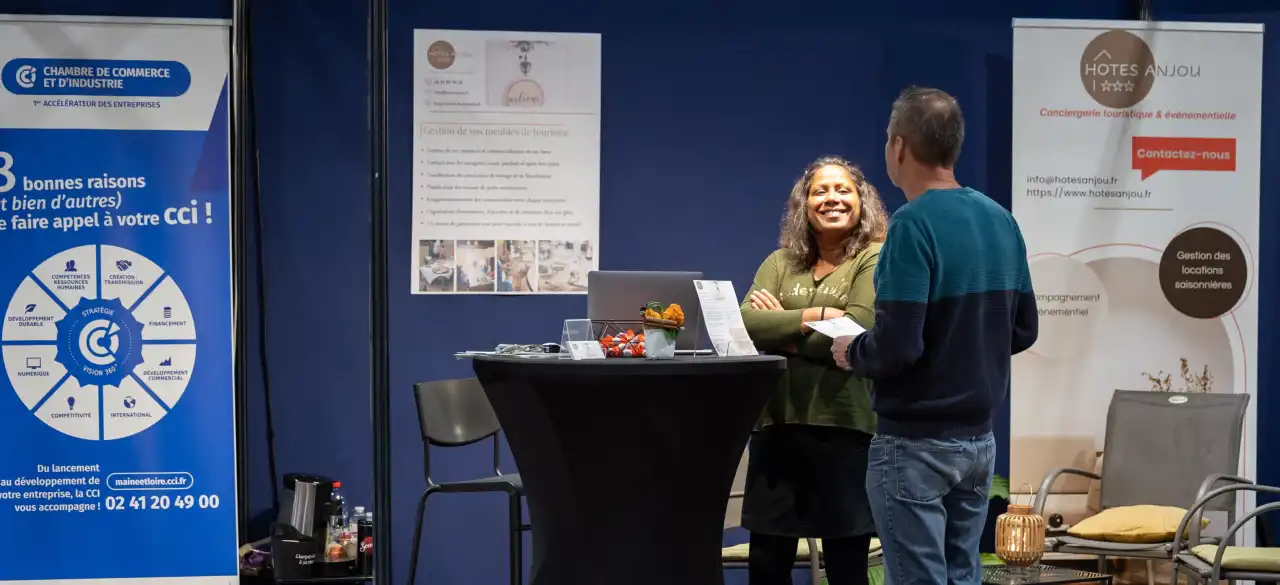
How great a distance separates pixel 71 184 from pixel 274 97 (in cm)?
89

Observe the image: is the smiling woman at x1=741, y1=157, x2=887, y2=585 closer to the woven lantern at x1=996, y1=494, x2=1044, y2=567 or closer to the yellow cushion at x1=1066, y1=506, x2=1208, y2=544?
the woven lantern at x1=996, y1=494, x2=1044, y2=567

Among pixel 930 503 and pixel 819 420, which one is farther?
pixel 819 420

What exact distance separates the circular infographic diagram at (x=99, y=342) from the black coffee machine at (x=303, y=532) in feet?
1.97

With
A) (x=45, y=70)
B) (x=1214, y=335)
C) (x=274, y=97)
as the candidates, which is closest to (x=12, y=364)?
(x=45, y=70)

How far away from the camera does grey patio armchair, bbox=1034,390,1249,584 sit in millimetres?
4375

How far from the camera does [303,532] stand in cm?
446

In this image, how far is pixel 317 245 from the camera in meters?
4.91

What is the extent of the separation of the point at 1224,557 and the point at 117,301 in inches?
158

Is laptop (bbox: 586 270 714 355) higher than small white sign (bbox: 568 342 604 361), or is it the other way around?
laptop (bbox: 586 270 714 355)

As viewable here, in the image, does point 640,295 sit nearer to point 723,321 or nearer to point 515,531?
point 723,321

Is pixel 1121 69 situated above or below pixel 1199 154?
above

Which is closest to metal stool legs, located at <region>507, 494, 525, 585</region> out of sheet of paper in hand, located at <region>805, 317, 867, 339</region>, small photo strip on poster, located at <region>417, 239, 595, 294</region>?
small photo strip on poster, located at <region>417, 239, 595, 294</region>

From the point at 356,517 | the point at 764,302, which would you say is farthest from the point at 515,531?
the point at 764,302

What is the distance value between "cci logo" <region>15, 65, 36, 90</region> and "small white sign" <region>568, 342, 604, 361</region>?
295cm
